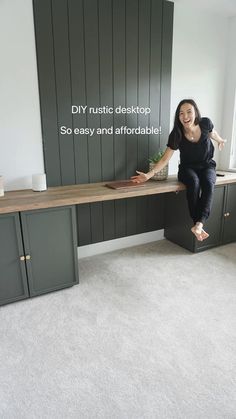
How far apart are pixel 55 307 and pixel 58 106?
65.0 inches

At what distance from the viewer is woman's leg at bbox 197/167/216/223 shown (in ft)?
8.16

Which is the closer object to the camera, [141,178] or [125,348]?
[125,348]

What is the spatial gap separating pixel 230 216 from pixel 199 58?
1742mm

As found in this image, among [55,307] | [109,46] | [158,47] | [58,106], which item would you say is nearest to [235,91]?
[158,47]

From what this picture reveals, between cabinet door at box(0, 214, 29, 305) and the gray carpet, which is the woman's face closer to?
the gray carpet

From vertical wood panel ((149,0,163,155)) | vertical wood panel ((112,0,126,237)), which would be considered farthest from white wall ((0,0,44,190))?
vertical wood panel ((149,0,163,155))

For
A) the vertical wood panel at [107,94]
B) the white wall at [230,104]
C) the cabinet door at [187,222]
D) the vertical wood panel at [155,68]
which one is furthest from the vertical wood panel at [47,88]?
the white wall at [230,104]

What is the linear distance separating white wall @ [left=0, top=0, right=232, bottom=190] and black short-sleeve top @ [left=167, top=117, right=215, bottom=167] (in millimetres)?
495

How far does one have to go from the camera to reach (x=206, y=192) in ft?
8.39

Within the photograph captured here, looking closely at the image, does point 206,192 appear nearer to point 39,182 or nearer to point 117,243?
point 117,243

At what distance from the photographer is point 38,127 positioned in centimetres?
246

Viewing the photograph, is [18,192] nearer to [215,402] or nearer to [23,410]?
[23,410]

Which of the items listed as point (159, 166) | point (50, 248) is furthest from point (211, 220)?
point (50, 248)

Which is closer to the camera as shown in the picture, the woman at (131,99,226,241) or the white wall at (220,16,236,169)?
the woman at (131,99,226,241)
